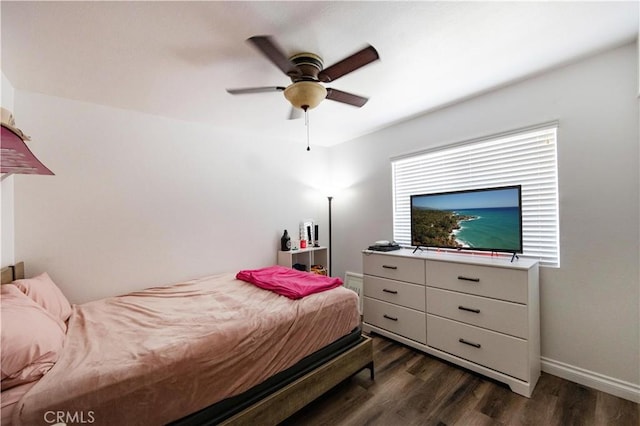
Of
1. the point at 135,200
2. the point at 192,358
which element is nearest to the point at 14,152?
the point at 135,200

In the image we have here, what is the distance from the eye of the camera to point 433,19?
Answer: 1.52m

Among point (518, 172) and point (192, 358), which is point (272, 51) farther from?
point (518, 172)

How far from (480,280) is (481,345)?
531 millimetres

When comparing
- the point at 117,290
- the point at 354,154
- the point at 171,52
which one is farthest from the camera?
the point at 354,154

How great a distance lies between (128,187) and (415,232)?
3.07 meters

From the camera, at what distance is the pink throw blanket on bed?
2.07m

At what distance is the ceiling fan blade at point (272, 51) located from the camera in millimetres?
1355

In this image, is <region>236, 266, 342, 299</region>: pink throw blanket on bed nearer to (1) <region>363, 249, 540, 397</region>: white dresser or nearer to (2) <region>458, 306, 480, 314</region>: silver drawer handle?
(1) <region>363, 249, 540, 397</region>: white dresser

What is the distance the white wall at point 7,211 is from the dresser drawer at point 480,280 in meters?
3.45

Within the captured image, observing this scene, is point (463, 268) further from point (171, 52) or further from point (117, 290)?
point (117, 290)

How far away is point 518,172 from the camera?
7.69 ft

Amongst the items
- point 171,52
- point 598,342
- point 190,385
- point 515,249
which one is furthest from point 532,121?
point 190,385

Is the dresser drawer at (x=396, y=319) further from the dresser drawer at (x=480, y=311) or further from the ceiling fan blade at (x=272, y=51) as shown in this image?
the ceiling fan blade at (x=272, y=51)

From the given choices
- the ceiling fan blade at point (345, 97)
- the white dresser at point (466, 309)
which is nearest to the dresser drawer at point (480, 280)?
the white dresser at point (466, 309)
